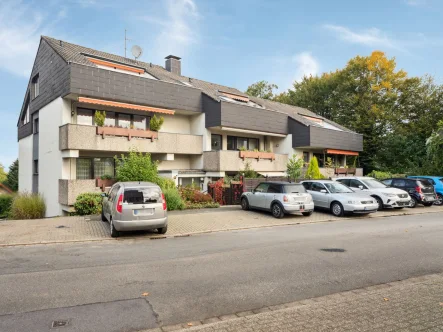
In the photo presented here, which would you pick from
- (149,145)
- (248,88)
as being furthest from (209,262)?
(248,88)

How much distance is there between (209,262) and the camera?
23.6 feet

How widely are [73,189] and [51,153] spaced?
13.5ft

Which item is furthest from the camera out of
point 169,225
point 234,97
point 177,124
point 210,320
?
point 234,97

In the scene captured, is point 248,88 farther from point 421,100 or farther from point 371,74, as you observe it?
point 421,100

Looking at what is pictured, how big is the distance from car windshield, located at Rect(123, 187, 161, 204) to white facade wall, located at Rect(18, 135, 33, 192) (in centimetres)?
1632

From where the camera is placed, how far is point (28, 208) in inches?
667

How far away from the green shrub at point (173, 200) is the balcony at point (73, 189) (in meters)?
3.55

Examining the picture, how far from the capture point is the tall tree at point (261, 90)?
157 ft

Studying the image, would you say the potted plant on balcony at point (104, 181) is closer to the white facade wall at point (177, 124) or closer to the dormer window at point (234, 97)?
the white facade wall at point (177, 124)

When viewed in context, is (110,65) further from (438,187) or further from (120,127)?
(438,187)

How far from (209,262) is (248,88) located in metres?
43.5

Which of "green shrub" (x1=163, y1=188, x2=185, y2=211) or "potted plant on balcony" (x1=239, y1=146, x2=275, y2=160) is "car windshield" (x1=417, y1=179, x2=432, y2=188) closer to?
"potted plant on balcony" (x1=239, y1=146, x2=275, y2=160)

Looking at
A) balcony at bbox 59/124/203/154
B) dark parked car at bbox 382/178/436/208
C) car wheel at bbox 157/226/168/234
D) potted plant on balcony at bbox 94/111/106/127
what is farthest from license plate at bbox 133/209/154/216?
dark parked car at bbox 382/178/436/208

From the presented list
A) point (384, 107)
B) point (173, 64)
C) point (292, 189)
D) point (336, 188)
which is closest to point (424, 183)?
point (336, 188)
